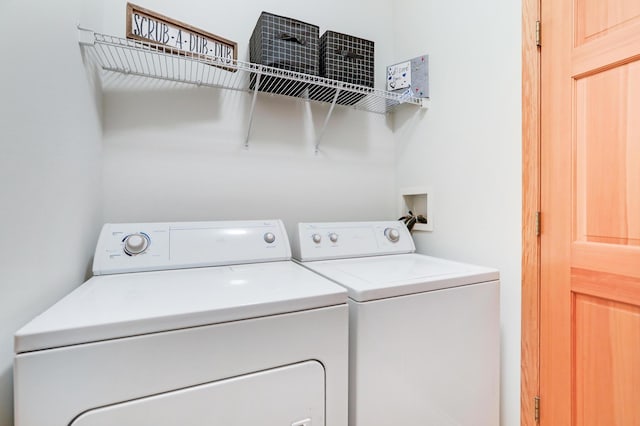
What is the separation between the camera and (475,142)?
1.39 metres

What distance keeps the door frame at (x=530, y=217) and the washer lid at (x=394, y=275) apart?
0.18m

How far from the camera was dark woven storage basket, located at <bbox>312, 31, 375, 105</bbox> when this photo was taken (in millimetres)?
1436

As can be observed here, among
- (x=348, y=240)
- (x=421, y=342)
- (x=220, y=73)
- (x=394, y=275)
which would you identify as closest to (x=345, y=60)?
(x=220, y=73)

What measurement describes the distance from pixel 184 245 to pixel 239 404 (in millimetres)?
651

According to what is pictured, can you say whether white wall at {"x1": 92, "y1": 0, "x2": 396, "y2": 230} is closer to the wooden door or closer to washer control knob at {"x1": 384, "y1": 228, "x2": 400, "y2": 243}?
washer control knob at {"x1": 384, "y1": 228, "x2": 400, "y2": 243}

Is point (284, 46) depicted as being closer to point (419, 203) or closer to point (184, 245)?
point (184, 245)

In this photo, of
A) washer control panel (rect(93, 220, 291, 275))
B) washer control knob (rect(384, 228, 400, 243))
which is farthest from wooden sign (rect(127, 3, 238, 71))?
washer control knob (rect(384, 228, 400, 243))

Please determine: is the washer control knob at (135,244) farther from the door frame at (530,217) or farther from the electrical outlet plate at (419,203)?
the door frame at (530,217)

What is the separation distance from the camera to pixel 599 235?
992mm

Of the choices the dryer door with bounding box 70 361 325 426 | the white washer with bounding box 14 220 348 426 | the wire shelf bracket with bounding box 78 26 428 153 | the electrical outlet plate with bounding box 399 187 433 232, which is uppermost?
the wire shelf bracket with bounding box 78 26 428 153

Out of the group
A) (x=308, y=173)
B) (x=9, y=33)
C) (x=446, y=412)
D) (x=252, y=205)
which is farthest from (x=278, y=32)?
(x=446, y=412)

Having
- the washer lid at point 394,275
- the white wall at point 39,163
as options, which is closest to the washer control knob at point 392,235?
the washer lid at point 394,275

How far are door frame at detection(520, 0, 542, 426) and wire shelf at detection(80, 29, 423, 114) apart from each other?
55 centimetres

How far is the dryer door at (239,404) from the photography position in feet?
2.06
